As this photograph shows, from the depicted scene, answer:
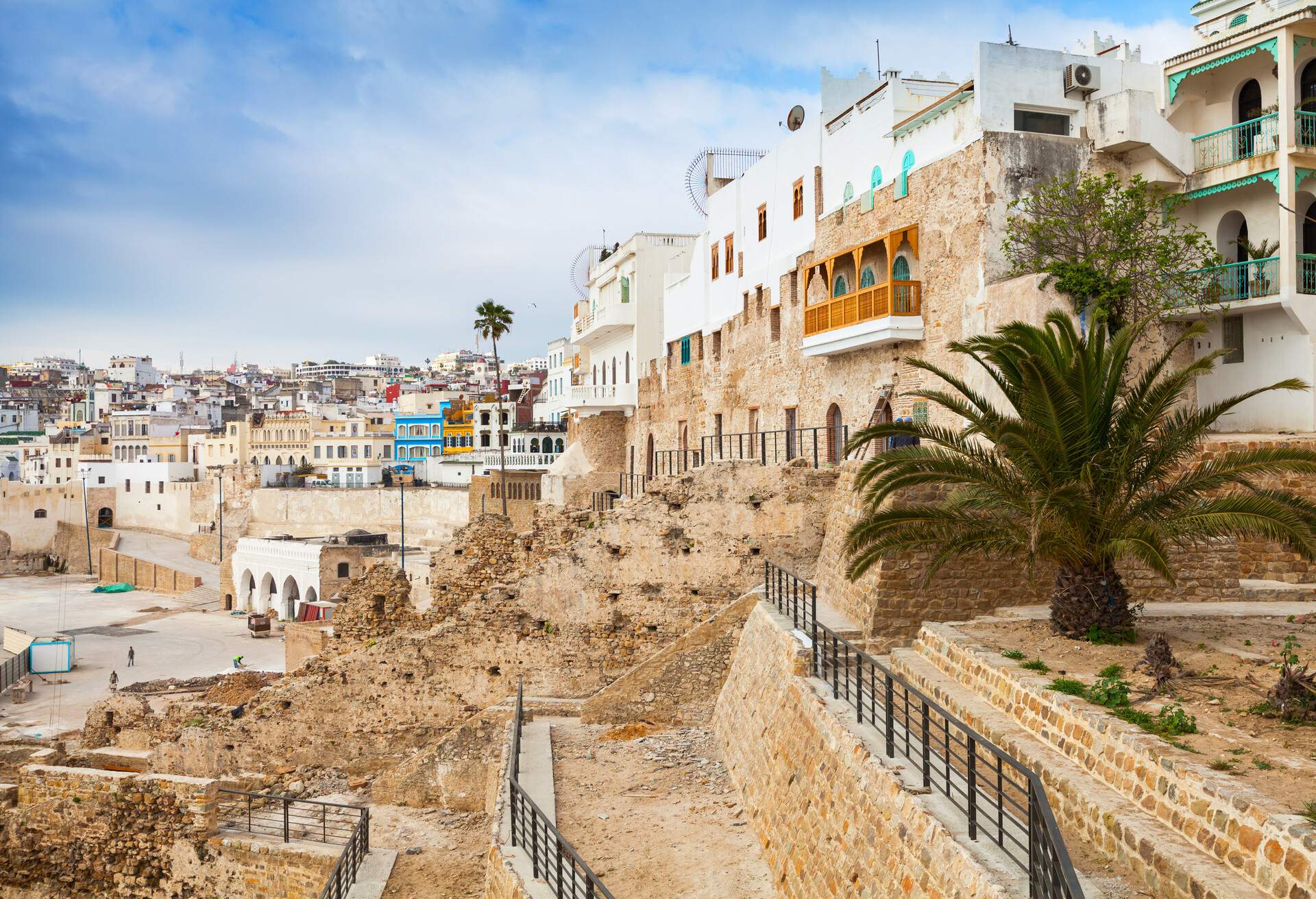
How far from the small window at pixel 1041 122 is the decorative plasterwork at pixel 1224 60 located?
1823 millimetres

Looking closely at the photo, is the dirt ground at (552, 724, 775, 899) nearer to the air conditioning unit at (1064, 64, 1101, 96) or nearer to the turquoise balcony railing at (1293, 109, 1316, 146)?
the air conditioning unit at (1064, 64, 1101, 96)

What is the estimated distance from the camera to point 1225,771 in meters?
6.91

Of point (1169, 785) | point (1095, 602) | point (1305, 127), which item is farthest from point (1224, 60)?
point (1169, 785)

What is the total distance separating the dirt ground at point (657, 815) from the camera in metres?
9.83

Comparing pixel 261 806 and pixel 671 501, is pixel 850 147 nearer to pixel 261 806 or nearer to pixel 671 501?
pixel 671 501

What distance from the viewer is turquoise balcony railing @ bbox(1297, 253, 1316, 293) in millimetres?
16141

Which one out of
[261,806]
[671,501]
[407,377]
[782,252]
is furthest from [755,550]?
[407,377]

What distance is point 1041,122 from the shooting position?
57.0 feet

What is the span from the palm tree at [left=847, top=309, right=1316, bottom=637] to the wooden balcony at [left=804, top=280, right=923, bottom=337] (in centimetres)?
700

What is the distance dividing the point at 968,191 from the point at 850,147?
15.7ft

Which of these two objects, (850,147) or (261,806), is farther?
(850,147)

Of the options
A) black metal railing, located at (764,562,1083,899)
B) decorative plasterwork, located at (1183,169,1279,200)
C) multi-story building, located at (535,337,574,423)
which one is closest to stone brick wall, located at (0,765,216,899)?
black metal railing, located at (764,562,1083,899)

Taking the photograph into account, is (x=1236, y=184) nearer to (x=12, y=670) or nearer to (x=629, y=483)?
(x=629, y=483)

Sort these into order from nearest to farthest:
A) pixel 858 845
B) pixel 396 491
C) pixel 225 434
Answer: pixel 858 845, pixel 396 491, pixel 225 434
